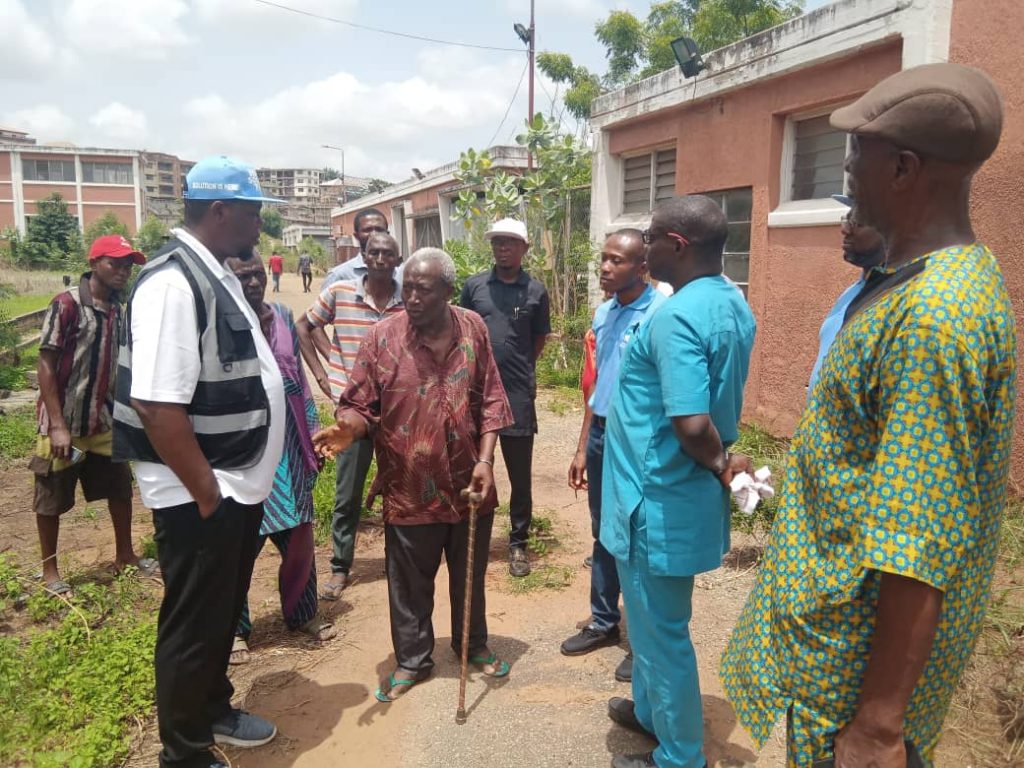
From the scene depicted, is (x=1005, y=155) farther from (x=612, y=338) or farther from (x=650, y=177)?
(x=650, y=177)

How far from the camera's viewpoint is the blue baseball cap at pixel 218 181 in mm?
2387

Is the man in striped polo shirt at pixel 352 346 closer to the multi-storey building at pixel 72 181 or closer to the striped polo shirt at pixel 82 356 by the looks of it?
the striped polo shirt at pixel 82 356

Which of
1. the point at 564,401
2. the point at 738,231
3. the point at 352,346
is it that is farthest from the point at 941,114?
the point at 564,401

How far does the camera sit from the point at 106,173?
50531mm

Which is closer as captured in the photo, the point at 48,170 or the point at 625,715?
the point at 625,715

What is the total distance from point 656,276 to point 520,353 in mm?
1940

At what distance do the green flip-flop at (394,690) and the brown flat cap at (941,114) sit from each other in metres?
2.81

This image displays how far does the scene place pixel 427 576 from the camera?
10.3 ft

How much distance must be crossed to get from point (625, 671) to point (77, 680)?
7.71 ft

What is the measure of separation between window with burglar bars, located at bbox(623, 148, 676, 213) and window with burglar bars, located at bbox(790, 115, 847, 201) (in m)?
1.64

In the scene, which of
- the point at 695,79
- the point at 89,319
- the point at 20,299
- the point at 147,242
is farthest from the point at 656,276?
the point at 147,242

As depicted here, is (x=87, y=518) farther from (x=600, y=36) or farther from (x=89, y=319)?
(x=600, y=36)

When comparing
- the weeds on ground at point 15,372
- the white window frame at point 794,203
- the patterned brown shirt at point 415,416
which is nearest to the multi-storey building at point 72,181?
the weeds on ground at point 15,372

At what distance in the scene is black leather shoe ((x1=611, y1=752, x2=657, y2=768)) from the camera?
255 cm
